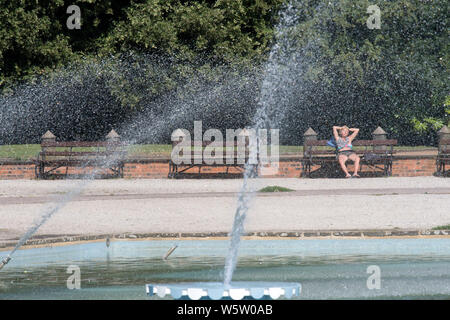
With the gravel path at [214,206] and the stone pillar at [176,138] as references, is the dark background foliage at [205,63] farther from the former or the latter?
the gravel path at [214,206]

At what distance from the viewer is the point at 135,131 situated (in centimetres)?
2888

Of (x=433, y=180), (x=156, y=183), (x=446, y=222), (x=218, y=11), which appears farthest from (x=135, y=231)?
(x=218, y=11)

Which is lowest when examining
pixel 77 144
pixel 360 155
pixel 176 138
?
pixel 360 155

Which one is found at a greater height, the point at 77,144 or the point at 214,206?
the point at 77,144

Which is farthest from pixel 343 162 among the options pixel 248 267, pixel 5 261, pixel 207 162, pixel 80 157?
pixel 5 261

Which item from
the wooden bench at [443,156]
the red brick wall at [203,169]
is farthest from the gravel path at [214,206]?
the wooden bench at [443,156]

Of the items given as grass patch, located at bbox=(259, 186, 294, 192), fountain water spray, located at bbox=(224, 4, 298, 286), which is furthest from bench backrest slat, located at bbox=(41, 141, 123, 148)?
fountain water spray, located at bbox=(224, 4, 298, 286)

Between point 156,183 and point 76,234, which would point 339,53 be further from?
point 76,234

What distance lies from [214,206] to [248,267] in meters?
5.14

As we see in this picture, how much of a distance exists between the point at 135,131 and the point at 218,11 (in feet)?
16.2

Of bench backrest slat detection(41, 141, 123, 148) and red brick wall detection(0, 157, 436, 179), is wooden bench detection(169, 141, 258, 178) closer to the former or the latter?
red brick wall detection(0, 157, 436, 179)

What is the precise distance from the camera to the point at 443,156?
20.6 metres

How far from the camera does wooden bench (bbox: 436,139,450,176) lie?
67.3ft

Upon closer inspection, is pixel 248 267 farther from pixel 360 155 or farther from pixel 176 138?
pixel 360 155
